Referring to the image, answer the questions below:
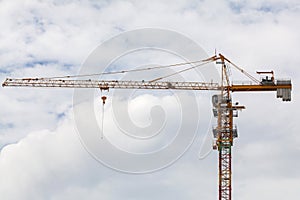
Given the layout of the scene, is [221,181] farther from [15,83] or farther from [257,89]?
[15,83]

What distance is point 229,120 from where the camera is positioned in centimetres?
16112

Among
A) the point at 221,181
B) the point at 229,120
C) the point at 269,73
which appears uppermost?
the point at 269,73

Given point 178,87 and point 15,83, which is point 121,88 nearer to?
point 178,87

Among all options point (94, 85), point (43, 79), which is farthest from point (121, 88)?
point (43, 79)

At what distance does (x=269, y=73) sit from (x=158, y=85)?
101ft

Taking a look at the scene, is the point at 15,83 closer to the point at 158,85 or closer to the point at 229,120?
the point at 158,85

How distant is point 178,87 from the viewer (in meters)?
165

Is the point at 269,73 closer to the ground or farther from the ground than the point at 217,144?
farther from the ground

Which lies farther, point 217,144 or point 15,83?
point 15,83

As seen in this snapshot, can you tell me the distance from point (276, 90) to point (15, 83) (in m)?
75.9

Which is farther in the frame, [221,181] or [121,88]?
[121,88]

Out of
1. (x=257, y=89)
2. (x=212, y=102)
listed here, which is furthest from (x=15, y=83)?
(x=257, y=89)

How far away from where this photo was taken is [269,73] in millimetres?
158625

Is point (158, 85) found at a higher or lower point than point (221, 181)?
higher
